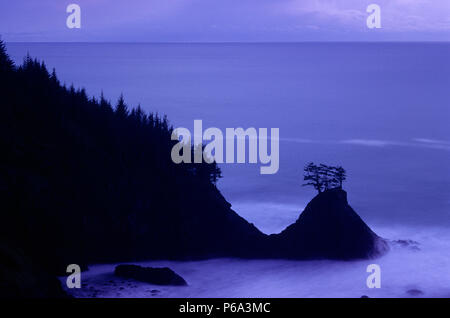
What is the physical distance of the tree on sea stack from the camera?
16.0 meters

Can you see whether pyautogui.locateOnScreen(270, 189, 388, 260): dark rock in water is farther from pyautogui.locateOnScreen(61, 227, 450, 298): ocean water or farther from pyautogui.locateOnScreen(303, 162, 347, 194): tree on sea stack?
pyautogui.locateOnScreen(61, 227, 450, 298): ocean water

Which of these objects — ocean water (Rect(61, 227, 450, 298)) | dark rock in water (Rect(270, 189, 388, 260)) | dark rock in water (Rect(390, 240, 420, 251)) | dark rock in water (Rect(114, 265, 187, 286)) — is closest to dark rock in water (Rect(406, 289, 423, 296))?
ocean water (Rect(61, 227, 450, 298))

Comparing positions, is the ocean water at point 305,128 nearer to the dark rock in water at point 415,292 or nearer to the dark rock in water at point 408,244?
the dark rock in water at point 408,244

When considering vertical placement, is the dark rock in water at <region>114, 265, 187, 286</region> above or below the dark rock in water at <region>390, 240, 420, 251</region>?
below

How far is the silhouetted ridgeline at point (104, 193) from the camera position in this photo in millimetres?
12688

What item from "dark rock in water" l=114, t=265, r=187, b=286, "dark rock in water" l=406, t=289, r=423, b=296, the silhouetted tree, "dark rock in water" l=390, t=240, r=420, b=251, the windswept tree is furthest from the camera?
the silhouetted tree

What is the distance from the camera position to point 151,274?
1274 cm

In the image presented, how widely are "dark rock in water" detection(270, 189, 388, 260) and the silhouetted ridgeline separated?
4 centimetres

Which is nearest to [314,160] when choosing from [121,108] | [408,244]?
[408,244]

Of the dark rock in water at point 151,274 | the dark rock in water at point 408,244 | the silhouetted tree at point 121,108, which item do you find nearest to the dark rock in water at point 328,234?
the dark rock in water at point 408,244

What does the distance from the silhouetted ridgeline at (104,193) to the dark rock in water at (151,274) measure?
1298mm

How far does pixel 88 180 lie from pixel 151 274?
350cm
